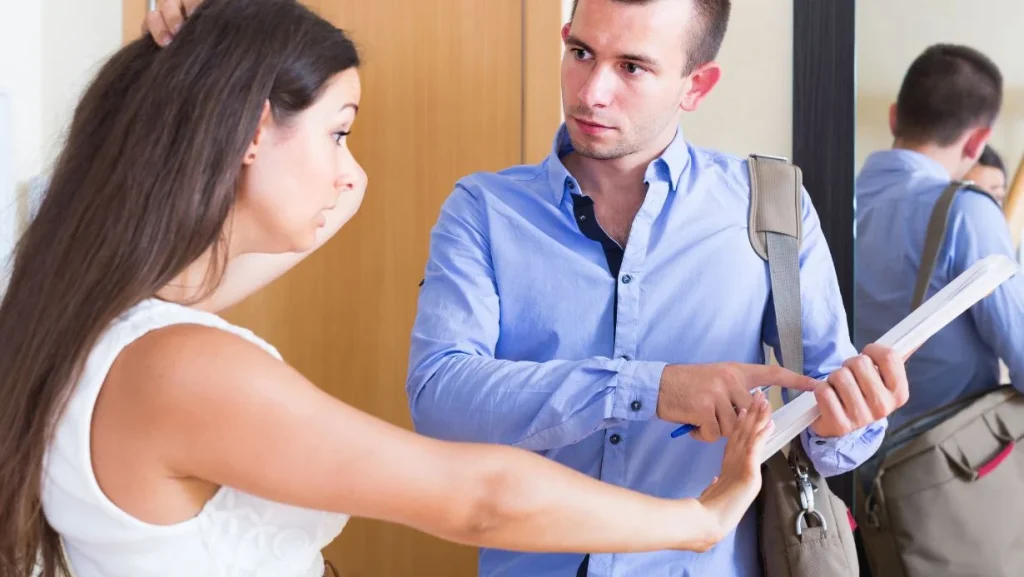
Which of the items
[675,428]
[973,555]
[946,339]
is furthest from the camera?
[946,339]

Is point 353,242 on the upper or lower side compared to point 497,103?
lower

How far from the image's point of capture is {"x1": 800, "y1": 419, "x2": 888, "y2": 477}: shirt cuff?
1369mm

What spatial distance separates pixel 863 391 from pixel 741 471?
21 centimetres

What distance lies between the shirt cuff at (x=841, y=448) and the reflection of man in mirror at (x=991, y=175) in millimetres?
714

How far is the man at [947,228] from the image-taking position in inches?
74.6

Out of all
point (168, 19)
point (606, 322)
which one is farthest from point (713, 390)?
point (168, 19)

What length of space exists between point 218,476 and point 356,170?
0.37 m

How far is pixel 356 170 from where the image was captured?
1.12 meters

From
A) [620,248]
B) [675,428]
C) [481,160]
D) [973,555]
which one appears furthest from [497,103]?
[973,555]

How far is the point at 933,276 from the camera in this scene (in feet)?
6.32

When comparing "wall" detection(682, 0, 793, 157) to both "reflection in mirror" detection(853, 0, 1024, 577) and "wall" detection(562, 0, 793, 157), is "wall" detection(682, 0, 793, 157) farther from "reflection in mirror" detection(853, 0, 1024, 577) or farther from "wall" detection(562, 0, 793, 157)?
"reflection in mirror" detection(853, 0, 1024, 577)

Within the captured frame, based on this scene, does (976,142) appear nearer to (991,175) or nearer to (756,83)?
(991,175)

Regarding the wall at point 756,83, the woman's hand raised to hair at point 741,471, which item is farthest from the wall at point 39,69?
the woman's hand raised to hair at point 741,471

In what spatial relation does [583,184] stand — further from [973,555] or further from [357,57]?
Answer: [973,555]
